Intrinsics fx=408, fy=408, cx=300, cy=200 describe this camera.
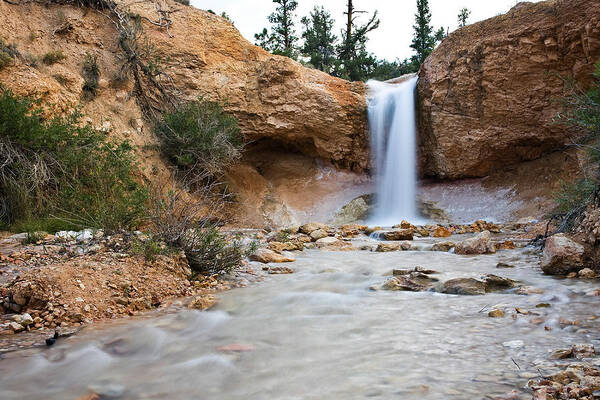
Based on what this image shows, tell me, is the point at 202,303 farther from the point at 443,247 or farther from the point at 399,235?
the point at 399,235

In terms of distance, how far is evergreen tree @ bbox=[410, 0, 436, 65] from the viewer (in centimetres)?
2384

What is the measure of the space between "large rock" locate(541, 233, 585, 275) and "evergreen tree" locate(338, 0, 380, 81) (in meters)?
18.5

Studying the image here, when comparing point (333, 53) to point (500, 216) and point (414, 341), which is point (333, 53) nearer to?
point (500, 216)

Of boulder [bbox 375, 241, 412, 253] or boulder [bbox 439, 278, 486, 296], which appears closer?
boulder [bbox 439, 278, 486, 296]

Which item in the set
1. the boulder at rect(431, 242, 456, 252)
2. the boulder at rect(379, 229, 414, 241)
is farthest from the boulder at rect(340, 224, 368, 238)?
the boulder at rect(431, 242, 456, 252)

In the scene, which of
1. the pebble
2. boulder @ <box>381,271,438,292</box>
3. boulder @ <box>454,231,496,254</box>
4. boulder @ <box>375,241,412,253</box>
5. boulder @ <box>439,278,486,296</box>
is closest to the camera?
the pebble

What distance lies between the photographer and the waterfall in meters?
14.0

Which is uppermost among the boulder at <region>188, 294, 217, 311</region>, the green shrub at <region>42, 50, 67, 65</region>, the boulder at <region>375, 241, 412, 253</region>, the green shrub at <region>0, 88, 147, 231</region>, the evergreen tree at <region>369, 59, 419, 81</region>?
the evergreen tree at <region>369, 59, 419, 81</region>

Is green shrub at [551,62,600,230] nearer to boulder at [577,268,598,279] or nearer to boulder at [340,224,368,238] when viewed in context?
boulder at [577,268,598,279]

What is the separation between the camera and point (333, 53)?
24031 millimetres

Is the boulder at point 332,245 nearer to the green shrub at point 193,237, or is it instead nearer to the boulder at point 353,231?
the boulder at point 353,231

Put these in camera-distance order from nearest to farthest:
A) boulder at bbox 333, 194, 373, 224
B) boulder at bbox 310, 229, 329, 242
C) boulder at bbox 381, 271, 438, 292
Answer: boulder at bbox 381, 271, 438, 292 → boulder at bbox 310, 229, 329, 242 → boulder at bbox 333, 194, 373, 224

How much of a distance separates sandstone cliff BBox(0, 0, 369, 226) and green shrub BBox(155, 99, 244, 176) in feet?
1.60

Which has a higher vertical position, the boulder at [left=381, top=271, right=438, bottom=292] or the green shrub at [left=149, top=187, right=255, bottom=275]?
the green shrub at [left=149, top=187, right=255, bottom=275]
